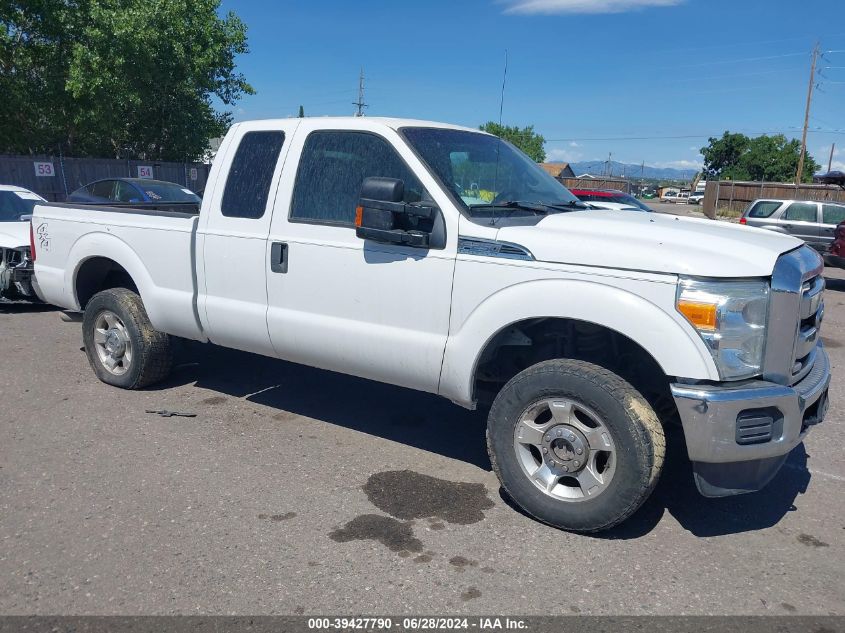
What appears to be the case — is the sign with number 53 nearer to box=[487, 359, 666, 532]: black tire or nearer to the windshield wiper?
the windshield wiper

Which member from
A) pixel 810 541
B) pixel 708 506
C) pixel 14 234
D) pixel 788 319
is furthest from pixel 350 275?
pixel 14 234

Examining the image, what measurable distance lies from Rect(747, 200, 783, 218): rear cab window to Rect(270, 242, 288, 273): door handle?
15.7 metres

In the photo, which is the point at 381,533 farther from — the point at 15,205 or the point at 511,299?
the point at 15,205

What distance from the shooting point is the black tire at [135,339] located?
564 centimetres

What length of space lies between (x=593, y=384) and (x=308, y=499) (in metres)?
1.71

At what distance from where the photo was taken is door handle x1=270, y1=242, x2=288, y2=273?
4629 mm

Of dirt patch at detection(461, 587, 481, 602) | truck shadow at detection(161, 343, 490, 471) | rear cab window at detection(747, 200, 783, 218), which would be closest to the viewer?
dirt patch at detection(461, 587, 481, 602)

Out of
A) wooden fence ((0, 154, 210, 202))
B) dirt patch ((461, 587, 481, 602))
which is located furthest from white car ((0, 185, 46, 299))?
wooden fence ((0, 154, 210, 202))

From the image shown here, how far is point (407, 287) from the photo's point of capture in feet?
13.6

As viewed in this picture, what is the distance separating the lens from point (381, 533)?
371cm

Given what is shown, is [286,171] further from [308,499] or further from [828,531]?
[828,531]

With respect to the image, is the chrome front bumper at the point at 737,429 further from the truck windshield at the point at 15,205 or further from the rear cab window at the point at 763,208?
the rear cab window at the point at 763,208

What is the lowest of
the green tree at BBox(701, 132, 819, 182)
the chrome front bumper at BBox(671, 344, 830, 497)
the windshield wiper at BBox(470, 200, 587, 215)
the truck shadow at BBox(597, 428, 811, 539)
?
the truck shadow at BBox(597, 428, 811, 539)

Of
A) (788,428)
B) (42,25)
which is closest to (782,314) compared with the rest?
(788,428)
